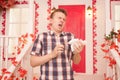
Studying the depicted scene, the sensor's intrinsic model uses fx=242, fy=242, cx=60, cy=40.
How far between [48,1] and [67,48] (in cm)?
569

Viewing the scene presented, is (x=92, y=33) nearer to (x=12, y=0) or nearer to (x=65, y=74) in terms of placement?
(x=12, y=0)

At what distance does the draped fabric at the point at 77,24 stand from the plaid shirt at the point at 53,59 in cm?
530

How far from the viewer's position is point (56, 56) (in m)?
2.05

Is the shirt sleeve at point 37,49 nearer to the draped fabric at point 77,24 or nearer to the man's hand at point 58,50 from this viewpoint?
the man's hand at point 58,50

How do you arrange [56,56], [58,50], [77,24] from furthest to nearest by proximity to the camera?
[77,24] → [56,56] → [58,50]

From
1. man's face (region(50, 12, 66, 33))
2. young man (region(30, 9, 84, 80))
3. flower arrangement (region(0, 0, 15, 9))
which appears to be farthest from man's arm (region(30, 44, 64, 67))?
flower arrangement (region(0, 0, 15, 9))

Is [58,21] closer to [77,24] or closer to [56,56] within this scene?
[56,56]

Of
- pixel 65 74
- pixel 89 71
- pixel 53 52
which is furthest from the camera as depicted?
pixel 89 71

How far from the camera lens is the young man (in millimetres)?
2078

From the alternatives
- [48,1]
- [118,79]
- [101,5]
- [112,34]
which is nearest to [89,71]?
[101,5]

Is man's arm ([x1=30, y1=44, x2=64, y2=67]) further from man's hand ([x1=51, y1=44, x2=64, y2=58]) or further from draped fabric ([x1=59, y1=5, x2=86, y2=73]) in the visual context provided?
draped fabric ([x1=59, y1=5, x2=86, y2=73])

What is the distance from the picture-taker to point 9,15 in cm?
786

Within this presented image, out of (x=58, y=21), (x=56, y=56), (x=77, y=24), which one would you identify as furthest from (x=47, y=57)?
(x=77, y=24)

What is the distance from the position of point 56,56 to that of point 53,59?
0.07m
